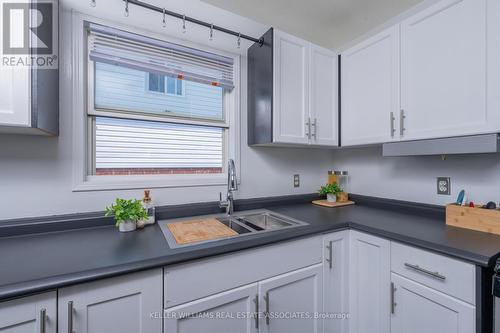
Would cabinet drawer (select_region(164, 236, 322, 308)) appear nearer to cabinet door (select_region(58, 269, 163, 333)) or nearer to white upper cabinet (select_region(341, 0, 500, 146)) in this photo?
cabinet door (select_region(58, 269, 163, 333))

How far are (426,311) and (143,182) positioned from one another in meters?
1.66

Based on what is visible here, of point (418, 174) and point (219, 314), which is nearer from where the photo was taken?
point (219, 314)

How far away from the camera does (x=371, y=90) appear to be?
1597 mm

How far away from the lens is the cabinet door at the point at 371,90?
146cm

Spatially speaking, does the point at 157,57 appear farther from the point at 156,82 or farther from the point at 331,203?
the point at 331,203

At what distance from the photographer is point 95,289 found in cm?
77

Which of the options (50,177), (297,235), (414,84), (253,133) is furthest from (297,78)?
(50,177)

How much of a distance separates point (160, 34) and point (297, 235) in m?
1.55

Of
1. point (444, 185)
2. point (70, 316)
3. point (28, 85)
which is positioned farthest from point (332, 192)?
point (28, 85)

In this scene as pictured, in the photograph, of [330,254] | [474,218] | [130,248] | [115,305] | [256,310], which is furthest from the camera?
[330,254]

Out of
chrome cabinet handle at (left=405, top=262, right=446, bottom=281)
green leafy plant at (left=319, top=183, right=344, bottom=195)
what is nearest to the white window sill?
green leafy plant at (left=319, top=183, right=344, bottom=195)

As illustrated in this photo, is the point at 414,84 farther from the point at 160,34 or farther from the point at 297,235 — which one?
the point at 160,34

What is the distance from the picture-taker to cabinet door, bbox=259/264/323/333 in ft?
3.69

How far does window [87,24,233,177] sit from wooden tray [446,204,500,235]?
150 cm
